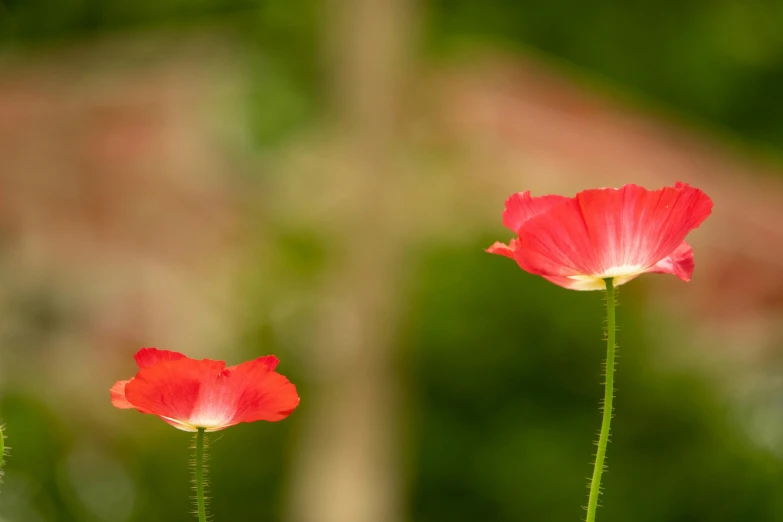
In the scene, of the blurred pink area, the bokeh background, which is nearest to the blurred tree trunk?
the bokeh background

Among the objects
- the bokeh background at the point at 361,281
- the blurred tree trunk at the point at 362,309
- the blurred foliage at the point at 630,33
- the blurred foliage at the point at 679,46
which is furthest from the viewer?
the blurred foliage at the point at 679,46

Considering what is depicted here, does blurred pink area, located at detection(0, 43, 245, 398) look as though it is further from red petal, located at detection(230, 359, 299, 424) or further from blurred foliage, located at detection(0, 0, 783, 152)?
red petal, located at detection(230, 359, 299, 424)

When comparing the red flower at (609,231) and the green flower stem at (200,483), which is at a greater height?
the red flower at (609,231)

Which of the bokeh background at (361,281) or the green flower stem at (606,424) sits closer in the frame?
the green flower stem at (606,424)

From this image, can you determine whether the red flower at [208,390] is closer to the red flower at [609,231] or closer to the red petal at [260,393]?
the red petal at [260,393]

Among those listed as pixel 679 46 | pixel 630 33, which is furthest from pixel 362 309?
pixel 679 46

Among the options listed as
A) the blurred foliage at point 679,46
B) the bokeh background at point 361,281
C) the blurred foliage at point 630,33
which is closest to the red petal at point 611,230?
the bokeh background at point 361,281

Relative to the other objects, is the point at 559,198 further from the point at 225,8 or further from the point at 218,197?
the point at 225,8

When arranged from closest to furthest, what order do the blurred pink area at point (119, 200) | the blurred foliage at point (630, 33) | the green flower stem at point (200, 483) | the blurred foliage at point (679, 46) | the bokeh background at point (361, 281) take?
1. the green flower stem at point (200, 483)
2. the bokeh background at point (361, 281)
3. the blurred pink area at point (119, 200)
4. the blurred foliage at point (630, 33)
5. the blurred foliage at point (679, 46)
